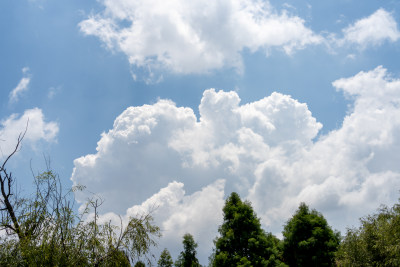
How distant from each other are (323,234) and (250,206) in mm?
10237

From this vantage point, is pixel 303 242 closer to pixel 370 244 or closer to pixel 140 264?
pixel 370 244

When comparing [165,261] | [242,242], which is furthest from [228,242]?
[165,261]

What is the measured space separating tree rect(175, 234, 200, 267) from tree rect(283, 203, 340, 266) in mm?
12851

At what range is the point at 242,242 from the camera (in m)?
33.0

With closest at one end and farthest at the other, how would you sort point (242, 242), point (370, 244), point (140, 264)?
point (140, 264) < point (370, 244) < point (242, 242)

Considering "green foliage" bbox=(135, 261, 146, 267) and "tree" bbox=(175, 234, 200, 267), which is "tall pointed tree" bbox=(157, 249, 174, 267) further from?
"green foliage" bbox=(135, 261, 146, 267)

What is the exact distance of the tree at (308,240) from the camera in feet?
121

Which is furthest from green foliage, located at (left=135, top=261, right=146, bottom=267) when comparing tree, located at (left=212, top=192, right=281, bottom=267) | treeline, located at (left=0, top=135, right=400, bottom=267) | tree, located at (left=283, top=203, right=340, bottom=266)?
tree, located at (left=283, top=203, right=340, bottom=266)

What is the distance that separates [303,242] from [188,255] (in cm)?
1652

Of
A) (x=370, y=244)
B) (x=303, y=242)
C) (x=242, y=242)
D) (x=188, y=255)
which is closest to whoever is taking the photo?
(x=370, y=244)

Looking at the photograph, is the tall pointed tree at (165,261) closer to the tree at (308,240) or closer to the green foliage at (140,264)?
the tree at (308,240)

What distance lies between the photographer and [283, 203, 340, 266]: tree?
121ft

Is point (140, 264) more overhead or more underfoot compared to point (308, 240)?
more underfoot

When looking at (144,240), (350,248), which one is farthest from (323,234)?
(144,240)
